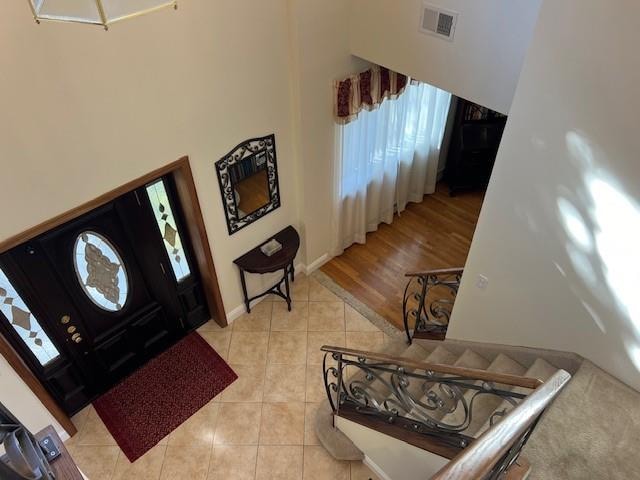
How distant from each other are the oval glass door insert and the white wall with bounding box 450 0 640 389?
3.10m

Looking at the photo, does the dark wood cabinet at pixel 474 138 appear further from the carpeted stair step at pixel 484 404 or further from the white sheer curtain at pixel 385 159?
the carpeted stair step at pixel 484 404

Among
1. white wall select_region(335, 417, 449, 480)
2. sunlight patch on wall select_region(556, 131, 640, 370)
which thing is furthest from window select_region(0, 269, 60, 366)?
sunlight patch on wall select_region(556, 131, 640, 370)

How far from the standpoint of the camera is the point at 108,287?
4.43 metres

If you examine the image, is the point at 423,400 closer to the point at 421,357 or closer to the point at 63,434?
the point at 421,357

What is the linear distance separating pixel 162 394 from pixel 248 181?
7.53ft

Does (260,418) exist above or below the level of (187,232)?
below

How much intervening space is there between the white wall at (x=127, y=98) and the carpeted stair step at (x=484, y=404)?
8.93 feet

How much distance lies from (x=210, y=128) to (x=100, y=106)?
0.96 metres

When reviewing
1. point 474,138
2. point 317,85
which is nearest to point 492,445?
point 317,85

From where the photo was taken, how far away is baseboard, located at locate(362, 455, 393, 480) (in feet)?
13.5

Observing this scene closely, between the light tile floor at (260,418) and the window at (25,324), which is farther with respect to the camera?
the light tile floor at (260,418)

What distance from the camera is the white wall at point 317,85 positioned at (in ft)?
14.1

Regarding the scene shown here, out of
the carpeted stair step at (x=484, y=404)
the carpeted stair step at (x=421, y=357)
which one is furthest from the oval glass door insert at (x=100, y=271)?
the carpeted stair step at (x=484, y=404)

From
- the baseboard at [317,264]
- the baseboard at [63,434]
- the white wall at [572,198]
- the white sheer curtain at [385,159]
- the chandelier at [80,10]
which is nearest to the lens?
the chandelier at [80,10]
